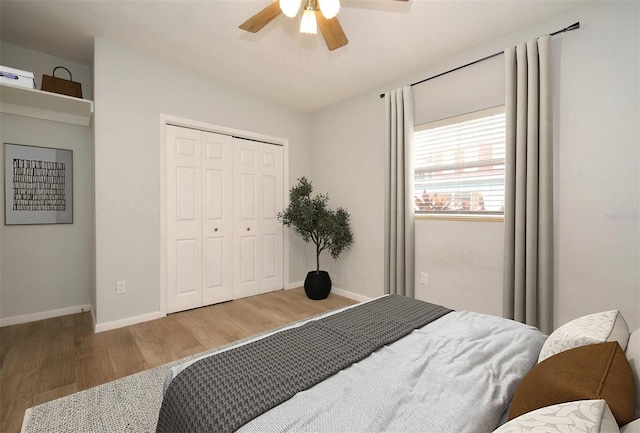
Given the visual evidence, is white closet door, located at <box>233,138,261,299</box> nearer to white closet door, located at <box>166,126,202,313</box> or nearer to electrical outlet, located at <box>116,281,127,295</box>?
white closet door, located at <box>166,126,202,313</box>

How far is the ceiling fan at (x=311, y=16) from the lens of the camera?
170 centimetres

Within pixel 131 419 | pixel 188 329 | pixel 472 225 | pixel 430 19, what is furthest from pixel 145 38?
pixel 472 225

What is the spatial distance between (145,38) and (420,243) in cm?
339

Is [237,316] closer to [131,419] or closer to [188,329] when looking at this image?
[188,329]

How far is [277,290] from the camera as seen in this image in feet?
13.8

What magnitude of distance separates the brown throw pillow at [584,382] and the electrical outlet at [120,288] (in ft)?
10.6

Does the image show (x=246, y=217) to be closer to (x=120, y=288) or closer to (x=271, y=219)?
(x=271, y=219)

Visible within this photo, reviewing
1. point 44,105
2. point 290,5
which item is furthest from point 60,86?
point 290,5

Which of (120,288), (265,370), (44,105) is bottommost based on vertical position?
(120,288)

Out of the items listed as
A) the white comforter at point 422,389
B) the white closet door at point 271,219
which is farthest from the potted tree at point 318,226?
the white comforter at point 422,389

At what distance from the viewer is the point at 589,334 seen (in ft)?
3.30

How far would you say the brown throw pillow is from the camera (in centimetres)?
70

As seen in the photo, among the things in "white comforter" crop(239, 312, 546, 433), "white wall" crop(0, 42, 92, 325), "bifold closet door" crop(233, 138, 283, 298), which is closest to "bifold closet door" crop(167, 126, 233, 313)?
"bifold closet door" crop(233, 138, 283, 298)

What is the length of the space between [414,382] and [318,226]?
2729 mm
